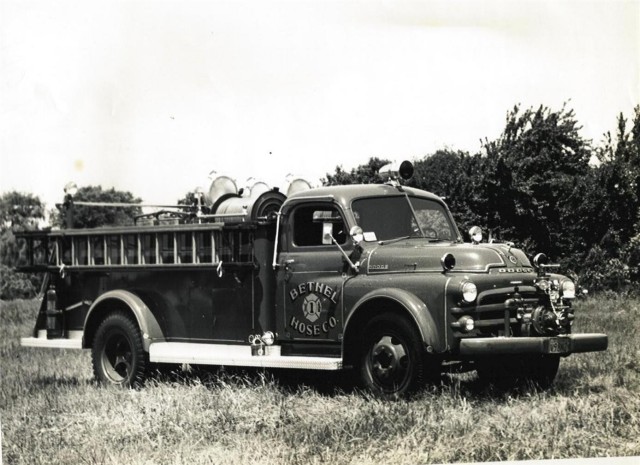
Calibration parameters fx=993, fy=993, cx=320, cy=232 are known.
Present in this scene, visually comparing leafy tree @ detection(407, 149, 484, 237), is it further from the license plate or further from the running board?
the license plate

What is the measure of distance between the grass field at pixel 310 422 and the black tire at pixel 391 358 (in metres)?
0.18

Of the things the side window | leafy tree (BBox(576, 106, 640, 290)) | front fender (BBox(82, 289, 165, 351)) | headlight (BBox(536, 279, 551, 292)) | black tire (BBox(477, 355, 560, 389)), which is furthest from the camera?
leafy tree (BBox(576, 106, 640, 290))

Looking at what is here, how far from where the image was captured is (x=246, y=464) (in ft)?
22.8

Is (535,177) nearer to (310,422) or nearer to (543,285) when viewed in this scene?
(543,285)

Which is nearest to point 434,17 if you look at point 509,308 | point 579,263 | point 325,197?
point 325,197

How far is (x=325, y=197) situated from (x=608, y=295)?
15.1ft

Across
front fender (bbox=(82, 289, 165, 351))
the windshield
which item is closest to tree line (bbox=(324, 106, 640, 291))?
the windshield

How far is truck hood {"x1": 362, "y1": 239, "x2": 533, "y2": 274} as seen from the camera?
8523 millimetres

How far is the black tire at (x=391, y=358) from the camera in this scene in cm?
819

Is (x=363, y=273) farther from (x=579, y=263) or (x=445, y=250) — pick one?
(x=579, y=263)

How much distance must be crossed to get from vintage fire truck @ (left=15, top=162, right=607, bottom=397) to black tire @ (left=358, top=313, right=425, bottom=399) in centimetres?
1

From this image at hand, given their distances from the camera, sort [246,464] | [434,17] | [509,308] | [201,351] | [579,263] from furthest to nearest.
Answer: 1. [579,263]
2. [201,351]
3. [434,17]
4. [509,308]
5. [246,464]

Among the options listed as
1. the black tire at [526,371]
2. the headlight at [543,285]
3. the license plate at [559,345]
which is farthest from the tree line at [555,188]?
the license plate at [559,345]

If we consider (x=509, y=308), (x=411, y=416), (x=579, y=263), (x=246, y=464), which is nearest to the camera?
(x=246, y=464)
